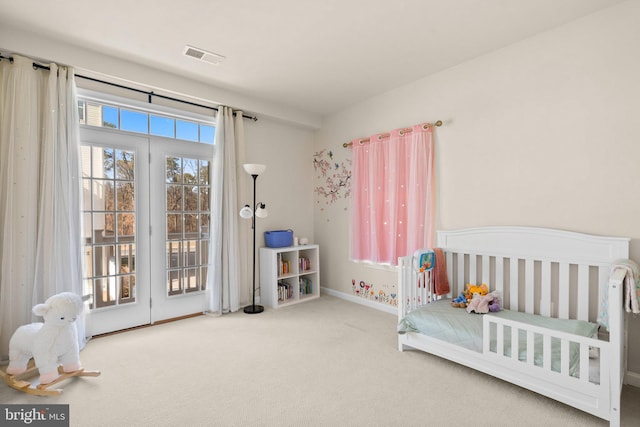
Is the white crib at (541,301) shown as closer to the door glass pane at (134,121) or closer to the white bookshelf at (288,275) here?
the white bookshelf at (288,275)

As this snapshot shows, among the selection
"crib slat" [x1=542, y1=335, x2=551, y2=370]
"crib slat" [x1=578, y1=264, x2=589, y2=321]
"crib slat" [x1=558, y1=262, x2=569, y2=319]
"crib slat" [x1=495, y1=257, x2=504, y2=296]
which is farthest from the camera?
"crib slat" [x1=495, y1=257, x2=504, y2=296]

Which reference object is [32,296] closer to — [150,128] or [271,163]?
[150,128]

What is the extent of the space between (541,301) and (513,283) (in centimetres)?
23

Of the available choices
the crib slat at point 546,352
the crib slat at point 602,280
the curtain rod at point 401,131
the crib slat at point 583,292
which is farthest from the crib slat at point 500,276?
the curtain rod at point 401,131

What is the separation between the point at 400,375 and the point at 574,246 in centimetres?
159

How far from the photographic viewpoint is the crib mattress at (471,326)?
1976 millimetres

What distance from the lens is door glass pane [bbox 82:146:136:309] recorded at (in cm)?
297

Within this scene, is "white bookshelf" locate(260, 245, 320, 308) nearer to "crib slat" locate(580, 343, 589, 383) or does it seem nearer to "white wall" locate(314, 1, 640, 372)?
"white wall" locate(314, 1, 640, 372)

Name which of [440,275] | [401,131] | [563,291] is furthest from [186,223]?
[563,291]

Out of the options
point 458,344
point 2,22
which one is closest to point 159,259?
point 2,22

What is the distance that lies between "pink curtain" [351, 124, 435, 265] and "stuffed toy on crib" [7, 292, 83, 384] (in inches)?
114

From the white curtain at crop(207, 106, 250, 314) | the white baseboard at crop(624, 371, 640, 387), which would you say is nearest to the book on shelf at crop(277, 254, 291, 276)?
the white curtain at crop(207, 106, 250, 314)

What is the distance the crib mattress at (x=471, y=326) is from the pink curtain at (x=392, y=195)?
0.92 metres

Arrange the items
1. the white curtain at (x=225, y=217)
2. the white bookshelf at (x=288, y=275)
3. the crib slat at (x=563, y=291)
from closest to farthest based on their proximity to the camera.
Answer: the crib slat at (x=563, y=291)
the white curtain at (x=225, y=217)
the white bookshelf at (x=288, y=275)
